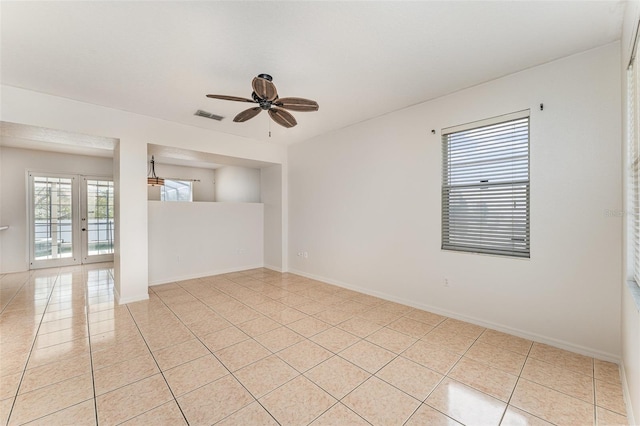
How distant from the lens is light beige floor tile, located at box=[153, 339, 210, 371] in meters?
2.36

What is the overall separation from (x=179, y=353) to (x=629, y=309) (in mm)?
3659

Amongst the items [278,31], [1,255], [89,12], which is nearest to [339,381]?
[278,31]

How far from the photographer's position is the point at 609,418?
1.71m

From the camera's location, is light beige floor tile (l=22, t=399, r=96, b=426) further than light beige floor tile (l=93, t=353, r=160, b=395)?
No

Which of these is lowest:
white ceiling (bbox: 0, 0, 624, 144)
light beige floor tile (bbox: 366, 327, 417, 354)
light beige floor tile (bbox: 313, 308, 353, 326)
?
light beige floor tile (bbox: 313, 308, 353, 326)

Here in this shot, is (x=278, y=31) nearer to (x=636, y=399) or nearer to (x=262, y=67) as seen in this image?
(x=262, y=67)

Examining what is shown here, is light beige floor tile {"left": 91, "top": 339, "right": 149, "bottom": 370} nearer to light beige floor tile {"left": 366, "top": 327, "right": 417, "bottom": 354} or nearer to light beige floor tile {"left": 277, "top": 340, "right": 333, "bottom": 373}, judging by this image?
light beige floor tile {"left": 277, "top": 340, "right": 333, "bottom": 373}

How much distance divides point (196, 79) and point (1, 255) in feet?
21.5

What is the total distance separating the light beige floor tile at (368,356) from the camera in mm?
2318

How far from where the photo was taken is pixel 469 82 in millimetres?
3064

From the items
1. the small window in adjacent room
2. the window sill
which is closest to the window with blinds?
the window sill

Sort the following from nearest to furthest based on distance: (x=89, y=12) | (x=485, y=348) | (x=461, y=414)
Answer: (x=461, y=414), (x=89, y=12), (x=485, y=348)

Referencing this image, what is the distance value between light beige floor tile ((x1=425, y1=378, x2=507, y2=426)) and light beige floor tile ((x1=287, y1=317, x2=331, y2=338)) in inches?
53.3

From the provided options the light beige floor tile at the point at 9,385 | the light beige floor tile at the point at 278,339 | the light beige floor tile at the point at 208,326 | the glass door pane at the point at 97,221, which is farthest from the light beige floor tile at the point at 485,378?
the glass door pane at the point at 97,221
